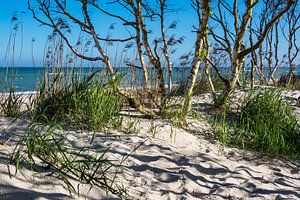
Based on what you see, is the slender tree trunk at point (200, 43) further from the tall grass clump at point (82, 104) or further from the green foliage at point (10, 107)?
the green foliage at point (10, 107)

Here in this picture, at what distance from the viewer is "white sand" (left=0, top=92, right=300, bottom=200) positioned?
209 cm

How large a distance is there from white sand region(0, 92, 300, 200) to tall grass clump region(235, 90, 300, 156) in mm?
224

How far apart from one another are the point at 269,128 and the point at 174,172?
79.1 inches

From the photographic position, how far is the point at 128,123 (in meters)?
3.98

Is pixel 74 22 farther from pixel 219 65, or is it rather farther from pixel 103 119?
pixel 219 65

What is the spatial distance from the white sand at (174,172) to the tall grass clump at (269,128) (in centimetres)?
22

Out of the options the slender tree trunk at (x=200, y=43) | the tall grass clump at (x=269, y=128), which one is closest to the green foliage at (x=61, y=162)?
the tall grass clump at (x=269, y=128)

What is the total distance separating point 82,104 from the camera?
3.79 meters

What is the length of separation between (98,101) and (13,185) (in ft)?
6.34

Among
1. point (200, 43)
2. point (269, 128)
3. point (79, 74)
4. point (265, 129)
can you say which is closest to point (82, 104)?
point (79, 74)

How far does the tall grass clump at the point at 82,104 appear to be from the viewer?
3688 millimetres

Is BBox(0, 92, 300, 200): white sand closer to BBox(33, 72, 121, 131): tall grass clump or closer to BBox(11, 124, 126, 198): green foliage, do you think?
BBox(11, 124, 126, 198): green foliage

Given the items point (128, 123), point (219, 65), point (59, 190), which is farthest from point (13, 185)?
point (219, 65)

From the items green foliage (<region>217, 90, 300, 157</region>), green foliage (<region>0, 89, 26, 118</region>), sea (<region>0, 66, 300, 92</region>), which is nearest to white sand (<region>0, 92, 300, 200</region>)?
green foliage (<region>217, 90, 300, 157</region>)
